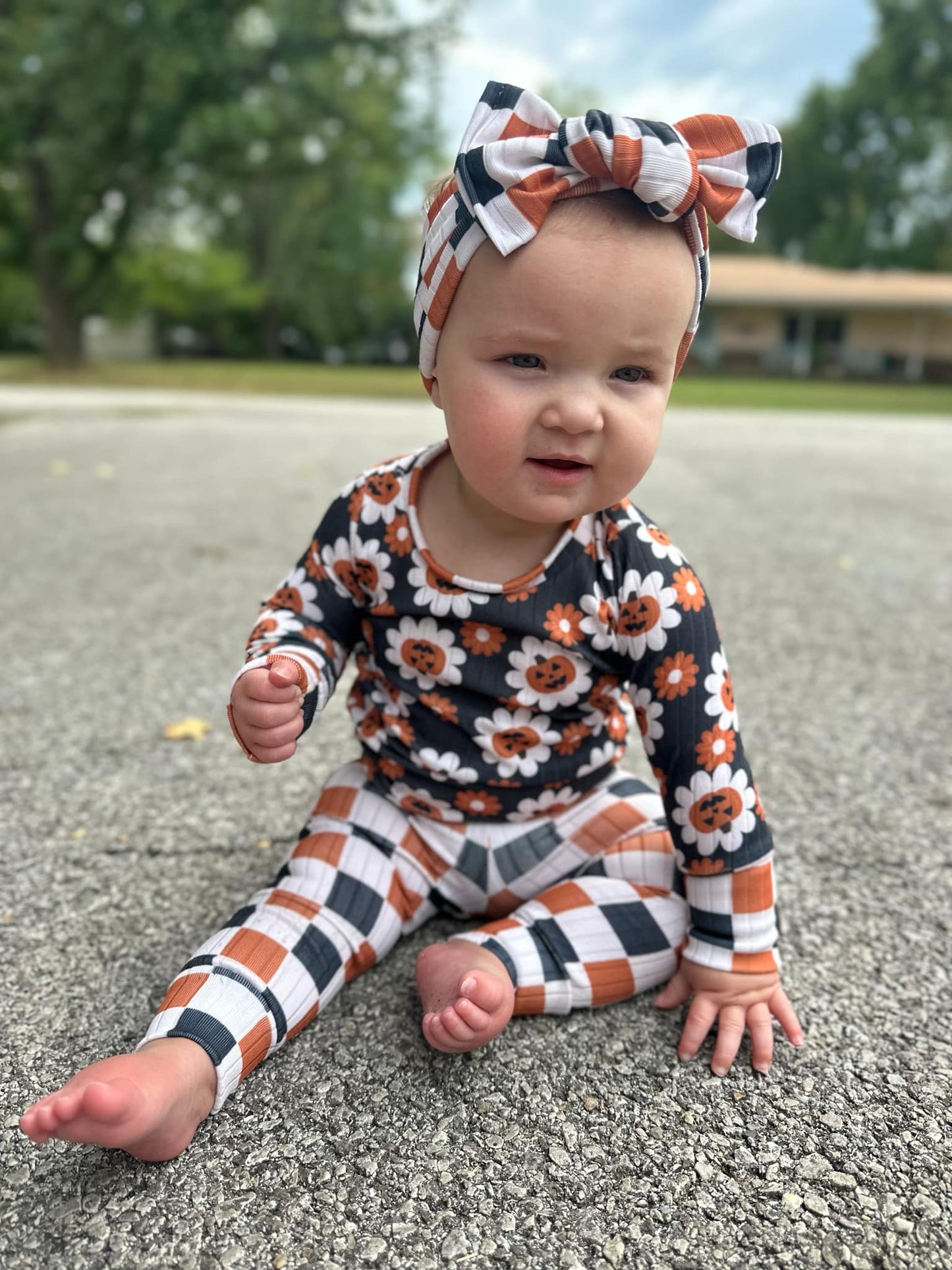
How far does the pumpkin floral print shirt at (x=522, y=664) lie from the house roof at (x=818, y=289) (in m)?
24.4

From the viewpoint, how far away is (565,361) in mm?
1133

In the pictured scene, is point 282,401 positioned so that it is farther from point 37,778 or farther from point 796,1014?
point 796,1014

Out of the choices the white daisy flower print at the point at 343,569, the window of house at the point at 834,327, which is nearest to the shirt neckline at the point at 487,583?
the white daisy flower print at the point at 343,569

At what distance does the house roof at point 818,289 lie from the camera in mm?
25141

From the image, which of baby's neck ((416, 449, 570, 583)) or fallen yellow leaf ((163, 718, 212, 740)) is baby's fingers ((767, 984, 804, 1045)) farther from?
fallen yellow leaf ((163, 718, 212, 740))

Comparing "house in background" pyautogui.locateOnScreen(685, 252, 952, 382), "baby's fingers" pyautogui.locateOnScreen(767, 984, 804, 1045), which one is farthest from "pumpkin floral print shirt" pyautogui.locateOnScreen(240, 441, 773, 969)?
"house in background" pyautogui.locateOnScreen(685, 252, 952, 382)

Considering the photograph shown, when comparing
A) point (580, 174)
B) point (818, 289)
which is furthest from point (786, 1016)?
point (818, 289)

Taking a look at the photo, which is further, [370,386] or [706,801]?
[370,386]

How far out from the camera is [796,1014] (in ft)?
4.43

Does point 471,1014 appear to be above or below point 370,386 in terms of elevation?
above

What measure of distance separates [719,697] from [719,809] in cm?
14

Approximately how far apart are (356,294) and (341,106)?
13.2 m

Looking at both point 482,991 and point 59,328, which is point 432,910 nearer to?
point 482,991

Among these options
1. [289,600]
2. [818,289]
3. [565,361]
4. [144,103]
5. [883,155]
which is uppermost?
[883,155]
